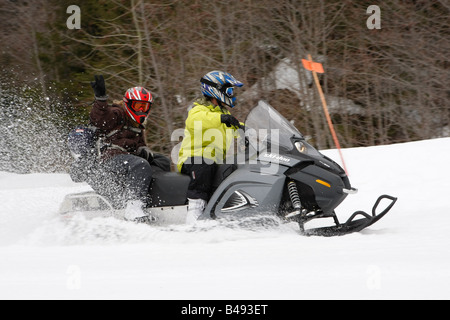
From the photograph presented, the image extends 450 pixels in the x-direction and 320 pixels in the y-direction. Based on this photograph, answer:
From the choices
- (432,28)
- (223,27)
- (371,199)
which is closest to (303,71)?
(223,27)

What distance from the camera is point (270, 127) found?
4.57 metres

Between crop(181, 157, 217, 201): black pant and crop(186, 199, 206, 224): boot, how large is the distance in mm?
35

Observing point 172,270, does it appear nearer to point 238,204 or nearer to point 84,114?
point 238,204

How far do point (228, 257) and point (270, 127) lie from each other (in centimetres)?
133

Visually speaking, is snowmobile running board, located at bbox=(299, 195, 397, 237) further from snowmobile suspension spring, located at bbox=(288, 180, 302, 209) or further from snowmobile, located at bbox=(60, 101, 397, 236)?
snowmobile suspension spring, located at bbox=(288, 180, 302, 209)

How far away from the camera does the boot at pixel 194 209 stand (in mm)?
4543

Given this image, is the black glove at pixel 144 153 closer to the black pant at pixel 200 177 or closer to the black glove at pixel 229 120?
the black pant at pixel 200 177

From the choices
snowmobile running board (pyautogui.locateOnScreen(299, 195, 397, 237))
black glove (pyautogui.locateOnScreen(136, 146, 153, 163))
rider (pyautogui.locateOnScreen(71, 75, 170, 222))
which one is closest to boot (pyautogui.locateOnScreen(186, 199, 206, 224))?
rider (pyautogui.locateOnScreen(71, 75, 170, 222))

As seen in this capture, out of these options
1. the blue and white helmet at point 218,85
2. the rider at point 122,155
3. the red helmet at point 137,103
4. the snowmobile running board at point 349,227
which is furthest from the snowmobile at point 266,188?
the red helmet at point 137,103

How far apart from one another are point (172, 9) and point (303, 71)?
3087 mm

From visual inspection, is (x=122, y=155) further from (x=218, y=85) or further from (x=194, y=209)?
(x=218, y=85)

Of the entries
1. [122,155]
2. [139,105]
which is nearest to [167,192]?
[122,155]

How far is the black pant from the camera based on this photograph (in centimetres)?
455

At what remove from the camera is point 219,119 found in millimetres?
4504
